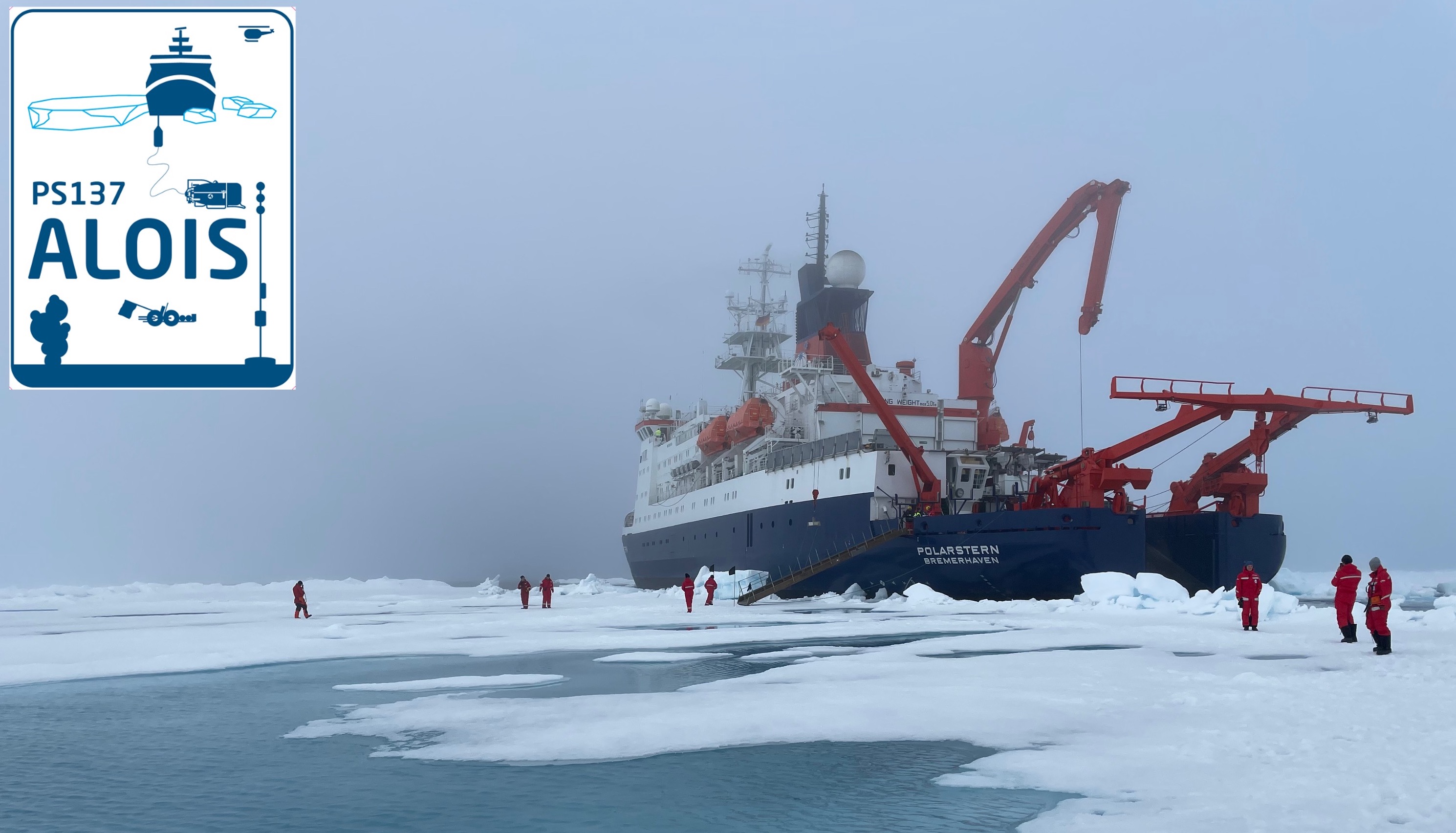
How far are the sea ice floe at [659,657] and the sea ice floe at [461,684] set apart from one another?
216cm

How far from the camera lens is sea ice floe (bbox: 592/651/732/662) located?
16.3 m

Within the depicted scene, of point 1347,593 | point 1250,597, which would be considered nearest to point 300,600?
point 1250,597

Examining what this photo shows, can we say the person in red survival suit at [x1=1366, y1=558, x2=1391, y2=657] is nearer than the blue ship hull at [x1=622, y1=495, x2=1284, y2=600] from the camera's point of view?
Yes

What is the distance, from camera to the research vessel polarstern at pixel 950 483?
101 ft

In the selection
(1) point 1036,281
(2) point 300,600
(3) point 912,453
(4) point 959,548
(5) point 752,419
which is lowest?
(2) point 300,600

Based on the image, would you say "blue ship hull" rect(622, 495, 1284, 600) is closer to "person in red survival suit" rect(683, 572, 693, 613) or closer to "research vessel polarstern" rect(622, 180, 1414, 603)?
"research vessel polarstern" rect(622, 180, 1414, 603)

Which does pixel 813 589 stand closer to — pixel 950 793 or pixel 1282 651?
pixel 1282 651

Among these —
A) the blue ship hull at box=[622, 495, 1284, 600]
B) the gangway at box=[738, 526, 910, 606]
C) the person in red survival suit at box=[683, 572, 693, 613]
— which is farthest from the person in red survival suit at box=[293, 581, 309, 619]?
the blue ship hull at box=[622, 495, 1284, 600]

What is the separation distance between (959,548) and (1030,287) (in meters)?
13.2

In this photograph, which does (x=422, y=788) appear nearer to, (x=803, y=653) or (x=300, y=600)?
(x=803, y=653)

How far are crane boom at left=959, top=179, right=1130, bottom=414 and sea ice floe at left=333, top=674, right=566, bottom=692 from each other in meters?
29.1

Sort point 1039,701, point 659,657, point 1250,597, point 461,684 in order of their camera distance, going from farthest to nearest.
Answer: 1. point 1250,597
2. point 659,657
3. point 461,684
4. point 1039,701

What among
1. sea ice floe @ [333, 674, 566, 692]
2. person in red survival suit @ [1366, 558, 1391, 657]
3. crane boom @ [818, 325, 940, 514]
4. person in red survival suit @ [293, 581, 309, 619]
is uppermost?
crane boom @ [818, 325, 940, 514]

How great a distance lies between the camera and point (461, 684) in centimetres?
1336
